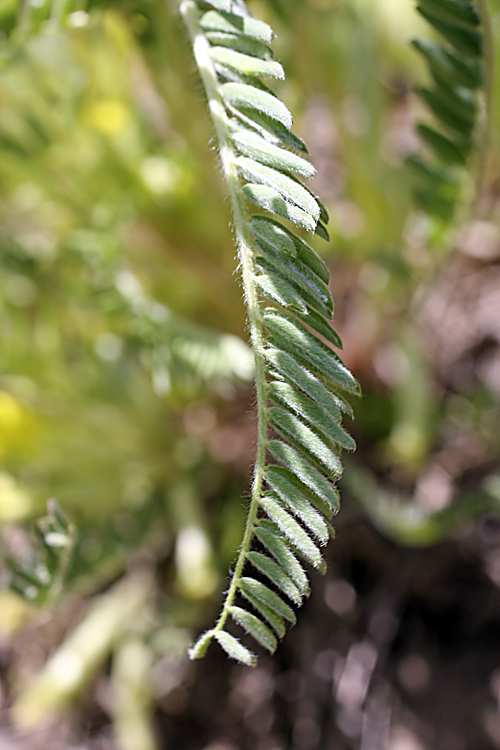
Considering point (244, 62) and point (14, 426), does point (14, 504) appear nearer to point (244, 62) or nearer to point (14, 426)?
point (14, 426)

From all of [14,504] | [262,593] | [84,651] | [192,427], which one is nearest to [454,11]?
[262,593]

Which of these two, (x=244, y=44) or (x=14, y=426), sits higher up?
(x=244, y=44)

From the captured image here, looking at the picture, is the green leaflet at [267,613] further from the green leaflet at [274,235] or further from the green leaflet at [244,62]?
the green leaflet at [244,62]

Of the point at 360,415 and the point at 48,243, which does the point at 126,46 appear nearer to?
the point at 48,243

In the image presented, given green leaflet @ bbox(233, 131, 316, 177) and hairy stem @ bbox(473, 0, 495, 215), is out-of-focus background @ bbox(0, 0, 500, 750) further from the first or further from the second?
green leaflet @ bbox(233, 131, 316, 177)

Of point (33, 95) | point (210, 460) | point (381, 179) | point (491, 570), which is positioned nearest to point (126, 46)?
point (33, 95)

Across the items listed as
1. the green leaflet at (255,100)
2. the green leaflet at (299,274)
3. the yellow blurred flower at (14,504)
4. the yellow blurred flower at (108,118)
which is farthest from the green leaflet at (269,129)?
the yellow blurred flower at (14,504)

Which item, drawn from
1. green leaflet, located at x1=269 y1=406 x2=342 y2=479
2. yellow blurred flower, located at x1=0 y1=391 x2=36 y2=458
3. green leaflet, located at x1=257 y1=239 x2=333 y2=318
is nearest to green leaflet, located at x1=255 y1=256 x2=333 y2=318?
green leaflet, located at x1=257 y1=239 x2=333 y2=318

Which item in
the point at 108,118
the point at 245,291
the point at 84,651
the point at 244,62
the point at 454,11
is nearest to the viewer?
the point at 245,291
